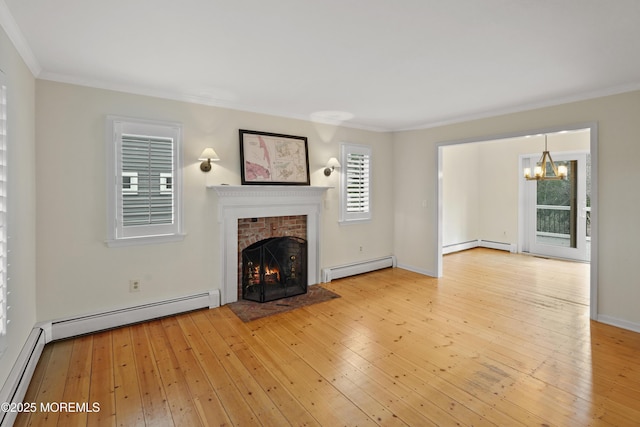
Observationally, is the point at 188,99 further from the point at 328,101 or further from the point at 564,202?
the point at 564,202

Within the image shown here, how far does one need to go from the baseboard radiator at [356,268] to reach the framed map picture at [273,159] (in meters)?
1.46

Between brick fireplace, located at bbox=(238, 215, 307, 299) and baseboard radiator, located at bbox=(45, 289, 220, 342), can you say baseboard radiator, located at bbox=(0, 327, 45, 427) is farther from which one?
brick fireplace, located at bbox=(238, 215, 307, 299)

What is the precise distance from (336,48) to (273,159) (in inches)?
81.3

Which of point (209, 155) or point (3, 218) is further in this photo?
point (209, 155)

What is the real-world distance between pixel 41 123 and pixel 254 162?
2112 millimetres

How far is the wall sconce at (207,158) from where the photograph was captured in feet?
12.0

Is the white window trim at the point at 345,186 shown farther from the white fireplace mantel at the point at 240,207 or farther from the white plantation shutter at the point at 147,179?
the white plantation shutter at the point at 147,179

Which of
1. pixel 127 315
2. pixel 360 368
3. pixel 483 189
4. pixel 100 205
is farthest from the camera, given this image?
pixel 483 189

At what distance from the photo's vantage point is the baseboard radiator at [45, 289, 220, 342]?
3.11 metres

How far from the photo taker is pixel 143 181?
3.44 m

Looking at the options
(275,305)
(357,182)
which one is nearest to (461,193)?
(357,182)

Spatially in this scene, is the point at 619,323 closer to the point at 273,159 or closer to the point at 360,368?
the point at 360,368

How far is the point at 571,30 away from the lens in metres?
2.16

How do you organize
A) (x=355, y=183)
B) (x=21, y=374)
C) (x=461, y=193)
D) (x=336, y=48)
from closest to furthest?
(x=21, y=374) < (x=336, y=48) < (x=355, y=183) < (x=461, y=193)
